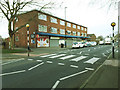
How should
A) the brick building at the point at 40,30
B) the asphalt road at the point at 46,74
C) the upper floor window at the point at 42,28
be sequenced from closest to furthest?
the asphalt road at the point at 46,74 < the brick building at the point at 40,30 < the upper floor window at the point at 42,28

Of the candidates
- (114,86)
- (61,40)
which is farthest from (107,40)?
(114,86)

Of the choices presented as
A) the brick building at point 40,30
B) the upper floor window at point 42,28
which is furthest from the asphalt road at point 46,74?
the upper floor window at point 42,28

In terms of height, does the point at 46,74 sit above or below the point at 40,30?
below

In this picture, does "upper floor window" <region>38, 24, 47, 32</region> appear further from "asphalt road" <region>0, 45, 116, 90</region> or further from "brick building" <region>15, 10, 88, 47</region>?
"asphalt road" <region>0, 45, 116, 90</region>

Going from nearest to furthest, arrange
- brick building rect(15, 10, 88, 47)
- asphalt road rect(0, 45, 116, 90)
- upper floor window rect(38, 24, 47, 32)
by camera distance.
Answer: asphalt road rect(0, 45, 116, 90) → brick building rect(15, 10, 88, 47) → upper floor window rect(38, 24, 47, 32)

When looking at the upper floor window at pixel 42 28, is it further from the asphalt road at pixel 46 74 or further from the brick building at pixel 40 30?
the asphalt road at pixel 46 74

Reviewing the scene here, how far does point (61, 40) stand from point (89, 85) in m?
30.4

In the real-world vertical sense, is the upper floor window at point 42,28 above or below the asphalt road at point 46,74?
above

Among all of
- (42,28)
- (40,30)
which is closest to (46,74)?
(40,30)

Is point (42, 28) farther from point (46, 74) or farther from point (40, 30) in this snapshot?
point (46, 74)

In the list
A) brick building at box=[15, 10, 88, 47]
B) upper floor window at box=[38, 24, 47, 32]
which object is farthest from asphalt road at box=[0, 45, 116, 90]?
upper floor window at box=[38, 24, 47, 32]

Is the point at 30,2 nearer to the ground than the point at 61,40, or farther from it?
farther from it

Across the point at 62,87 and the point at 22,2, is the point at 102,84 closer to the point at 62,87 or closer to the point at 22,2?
the point at 62,87

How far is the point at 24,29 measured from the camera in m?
27.4
